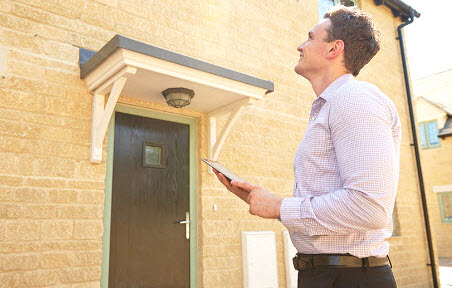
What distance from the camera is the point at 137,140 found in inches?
177

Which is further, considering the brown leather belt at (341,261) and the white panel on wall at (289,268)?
the white panel on wall at (289,268)

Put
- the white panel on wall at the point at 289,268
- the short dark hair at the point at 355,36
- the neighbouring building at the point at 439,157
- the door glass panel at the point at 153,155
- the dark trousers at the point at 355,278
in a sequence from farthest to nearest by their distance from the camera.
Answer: the neighbouring building at the point at 439,157 → the white panel on wall at the point at 289,268 → the door glass panel at the point at 153,155 → the short dark hair at the point at 355,36 → the dark trousers at the point at 355,278

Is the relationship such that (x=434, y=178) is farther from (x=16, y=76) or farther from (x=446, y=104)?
(x=16, y=76)

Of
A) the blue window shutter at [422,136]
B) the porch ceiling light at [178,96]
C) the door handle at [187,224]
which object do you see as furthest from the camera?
the blue window shutter at [422,136]

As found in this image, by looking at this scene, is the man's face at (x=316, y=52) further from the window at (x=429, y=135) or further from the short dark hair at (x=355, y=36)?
the window at (x=429, y=135)

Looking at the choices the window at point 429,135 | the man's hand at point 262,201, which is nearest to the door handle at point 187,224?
the man's hand at point 262,201

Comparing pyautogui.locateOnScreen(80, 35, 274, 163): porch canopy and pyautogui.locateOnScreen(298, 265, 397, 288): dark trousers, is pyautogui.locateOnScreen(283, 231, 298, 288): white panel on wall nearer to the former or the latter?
pyautogui.locateOnScreen(80, 35, 274, 163): porch canopy

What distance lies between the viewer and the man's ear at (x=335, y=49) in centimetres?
170

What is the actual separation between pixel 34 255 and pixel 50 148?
1.00 m

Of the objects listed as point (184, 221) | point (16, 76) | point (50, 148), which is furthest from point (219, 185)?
point (16, 76)

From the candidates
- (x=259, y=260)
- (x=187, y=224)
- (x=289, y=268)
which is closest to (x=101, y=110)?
(x=187, y=224)

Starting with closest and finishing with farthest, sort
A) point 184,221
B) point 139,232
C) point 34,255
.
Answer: point 34,255 → point 139,232 → point 184,221

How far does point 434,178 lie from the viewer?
18500mm

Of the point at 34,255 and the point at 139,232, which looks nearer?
the point at 34,255
